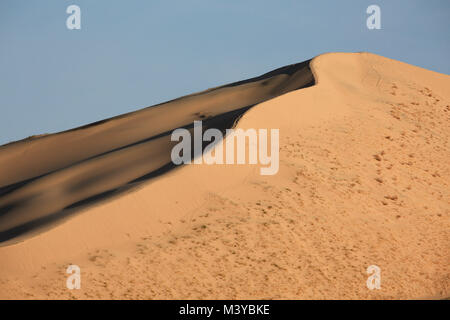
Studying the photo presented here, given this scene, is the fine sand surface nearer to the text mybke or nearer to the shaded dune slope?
the shaded dune slope

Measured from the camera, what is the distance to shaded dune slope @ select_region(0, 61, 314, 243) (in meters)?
18.8

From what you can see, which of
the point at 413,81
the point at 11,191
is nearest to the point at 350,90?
the point at 413,81

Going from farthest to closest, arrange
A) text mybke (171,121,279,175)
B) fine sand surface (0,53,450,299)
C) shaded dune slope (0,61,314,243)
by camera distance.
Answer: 1. shaded dune slope (0,61,314,243)
2. text mybke (171,121,279,175)
3. fine sand surface (0,53,450,299)

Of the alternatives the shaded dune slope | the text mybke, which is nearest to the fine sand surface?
the shaded dune slope

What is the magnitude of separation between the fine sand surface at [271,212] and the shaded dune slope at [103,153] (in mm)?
102

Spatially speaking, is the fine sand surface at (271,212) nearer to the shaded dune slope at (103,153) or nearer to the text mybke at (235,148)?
the shaded dune slope at (103,153)

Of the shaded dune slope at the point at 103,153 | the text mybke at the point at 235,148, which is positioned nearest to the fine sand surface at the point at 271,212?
the shaded dune slope at the point at 103,153

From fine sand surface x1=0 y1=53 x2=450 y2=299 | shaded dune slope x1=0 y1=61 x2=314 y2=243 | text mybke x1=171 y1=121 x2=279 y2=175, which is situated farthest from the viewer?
shaded dune slope x1=0 y1=61 x2=314 y2=243

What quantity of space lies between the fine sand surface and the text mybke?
10.6 inches

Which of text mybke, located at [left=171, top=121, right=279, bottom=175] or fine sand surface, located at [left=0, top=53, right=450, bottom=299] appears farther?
text mybke, located at [left=171, top=121, right=279, bottom=175]

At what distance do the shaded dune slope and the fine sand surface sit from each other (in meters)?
0.10

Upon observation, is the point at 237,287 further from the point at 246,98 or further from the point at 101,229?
the point at 246,98

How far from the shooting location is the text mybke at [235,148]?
1845cm

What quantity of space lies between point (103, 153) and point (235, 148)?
6391 mm
